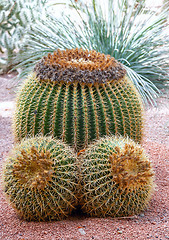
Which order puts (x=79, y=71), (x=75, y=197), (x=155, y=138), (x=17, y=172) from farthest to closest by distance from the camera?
(x=155, y=138), (x=79, y=71), (x=75, y=197), (x=17, y=172)

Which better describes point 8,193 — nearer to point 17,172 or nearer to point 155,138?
point 17,172

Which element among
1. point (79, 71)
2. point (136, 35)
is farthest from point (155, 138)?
point (136, 35)

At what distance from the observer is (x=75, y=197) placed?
2266mm

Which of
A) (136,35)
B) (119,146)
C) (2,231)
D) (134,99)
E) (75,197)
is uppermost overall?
(136,35)

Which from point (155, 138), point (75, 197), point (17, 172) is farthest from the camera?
point (155, 138)

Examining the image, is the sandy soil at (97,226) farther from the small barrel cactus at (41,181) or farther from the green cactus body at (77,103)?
the green cactus body at (77,103)

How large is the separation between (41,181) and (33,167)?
0.47 feet

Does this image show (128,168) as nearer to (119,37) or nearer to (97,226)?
(97,226)

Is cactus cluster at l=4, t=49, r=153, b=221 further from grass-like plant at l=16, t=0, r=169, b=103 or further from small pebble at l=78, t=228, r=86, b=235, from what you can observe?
grass-like plant at l=16, t=0, r=169, b=103

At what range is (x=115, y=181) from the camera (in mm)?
2170

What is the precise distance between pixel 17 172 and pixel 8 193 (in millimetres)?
263

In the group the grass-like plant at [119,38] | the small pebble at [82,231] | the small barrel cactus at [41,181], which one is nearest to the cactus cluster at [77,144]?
the small barrel cactus at [41,181]

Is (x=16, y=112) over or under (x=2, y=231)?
over

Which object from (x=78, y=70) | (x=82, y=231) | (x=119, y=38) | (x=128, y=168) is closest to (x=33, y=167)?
(x=82, y=231)
